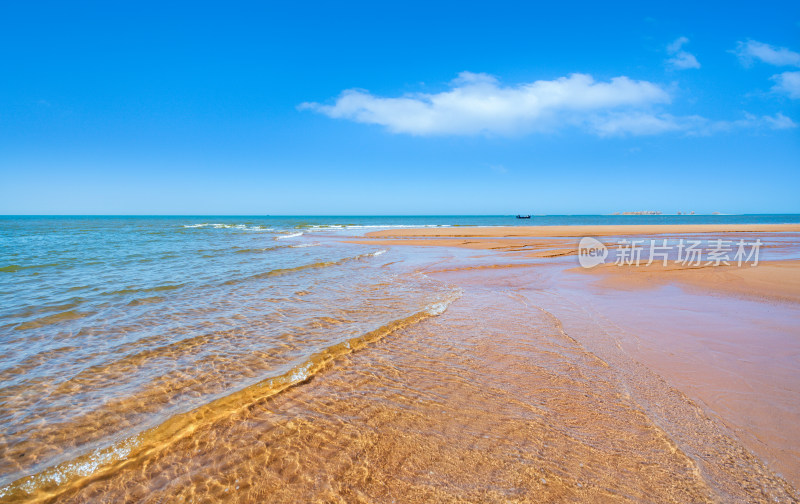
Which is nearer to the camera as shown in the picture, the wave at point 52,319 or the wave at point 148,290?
the wave at point 52,319

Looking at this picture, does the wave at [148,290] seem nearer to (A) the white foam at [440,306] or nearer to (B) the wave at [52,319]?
(B) the wave at [52,319]

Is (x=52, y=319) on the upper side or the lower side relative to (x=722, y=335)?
lower

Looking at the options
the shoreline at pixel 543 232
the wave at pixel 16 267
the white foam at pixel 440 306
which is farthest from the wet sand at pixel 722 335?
the shoreline at pixel 543 232

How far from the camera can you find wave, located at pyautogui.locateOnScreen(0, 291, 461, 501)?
2.76 metres

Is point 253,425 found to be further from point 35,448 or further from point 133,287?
point 133,287

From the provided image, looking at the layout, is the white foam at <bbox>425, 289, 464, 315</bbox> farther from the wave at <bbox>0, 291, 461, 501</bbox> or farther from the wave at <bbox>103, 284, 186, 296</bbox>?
the wave at <bbox>103, 284, 186, 296</bbox>

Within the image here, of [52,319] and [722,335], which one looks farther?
[52,319]

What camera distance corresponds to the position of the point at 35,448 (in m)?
3.25

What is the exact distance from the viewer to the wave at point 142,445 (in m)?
2.76

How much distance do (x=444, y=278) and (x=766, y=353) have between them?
7880 mm

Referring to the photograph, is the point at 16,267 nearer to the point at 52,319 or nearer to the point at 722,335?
the point at 52,319

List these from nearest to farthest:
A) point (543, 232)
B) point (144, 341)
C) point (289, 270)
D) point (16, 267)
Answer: point (144, 341), point (289, 270), point (16, 267), point (543, 232)

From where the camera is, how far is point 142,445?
321 cm

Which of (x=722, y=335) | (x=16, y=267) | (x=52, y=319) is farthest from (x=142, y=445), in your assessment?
(x=16, y=267)
